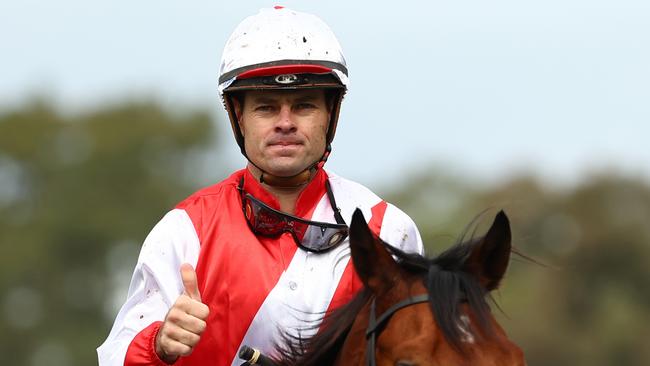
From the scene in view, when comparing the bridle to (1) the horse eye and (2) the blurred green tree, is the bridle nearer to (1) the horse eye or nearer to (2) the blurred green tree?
(1) the horse eye

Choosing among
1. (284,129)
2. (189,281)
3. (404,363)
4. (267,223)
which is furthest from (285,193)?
(404,363)

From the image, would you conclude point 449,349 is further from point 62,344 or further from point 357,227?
point 62,344

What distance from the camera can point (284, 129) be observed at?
21.6 feet

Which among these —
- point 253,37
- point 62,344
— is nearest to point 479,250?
point 253,37

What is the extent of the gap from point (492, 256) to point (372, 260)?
45cm

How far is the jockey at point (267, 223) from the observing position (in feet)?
21.1

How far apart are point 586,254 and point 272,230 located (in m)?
45.2

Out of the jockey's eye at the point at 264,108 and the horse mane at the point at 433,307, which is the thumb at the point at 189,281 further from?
the jockey's eye at the point at 264,108

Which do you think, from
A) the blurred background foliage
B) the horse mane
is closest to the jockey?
the horse mane

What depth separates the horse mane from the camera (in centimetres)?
538

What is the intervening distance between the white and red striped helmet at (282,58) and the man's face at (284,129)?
7 cm

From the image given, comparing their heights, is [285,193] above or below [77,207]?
above

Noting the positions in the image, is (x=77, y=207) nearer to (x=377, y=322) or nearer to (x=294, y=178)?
(x=294, y=178)

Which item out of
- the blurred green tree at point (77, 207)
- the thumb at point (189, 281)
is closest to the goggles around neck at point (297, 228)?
the thumb at point (189, 281)
